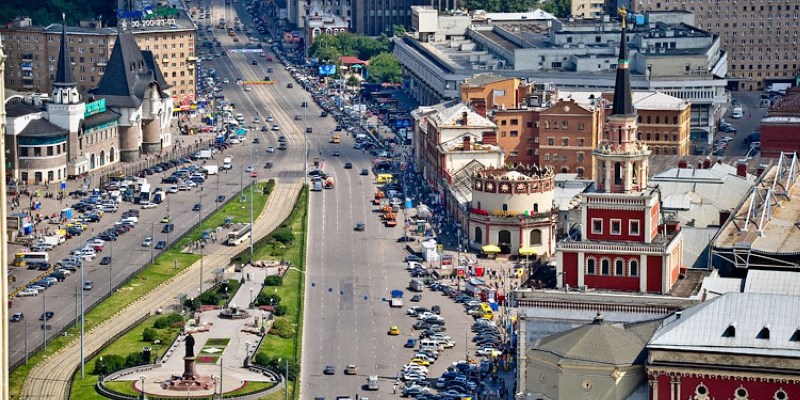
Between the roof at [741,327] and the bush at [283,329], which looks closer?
the roof at [741,327]

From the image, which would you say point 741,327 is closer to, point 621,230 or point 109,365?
point 621,230

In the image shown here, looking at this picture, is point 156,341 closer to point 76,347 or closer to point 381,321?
point 76,347

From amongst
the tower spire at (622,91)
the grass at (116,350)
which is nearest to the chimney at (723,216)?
the tower spire at (622,91)

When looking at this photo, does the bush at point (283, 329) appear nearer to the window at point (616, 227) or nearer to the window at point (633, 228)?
the window at point (616, 227)

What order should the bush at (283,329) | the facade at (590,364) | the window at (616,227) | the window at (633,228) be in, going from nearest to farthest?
the facade at (590,364)
the window at (633,228)
the window at (616,227)
the bush at (283,329)

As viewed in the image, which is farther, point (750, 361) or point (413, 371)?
point (413, 371)

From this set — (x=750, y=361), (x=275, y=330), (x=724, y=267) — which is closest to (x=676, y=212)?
(x=724, y=267)

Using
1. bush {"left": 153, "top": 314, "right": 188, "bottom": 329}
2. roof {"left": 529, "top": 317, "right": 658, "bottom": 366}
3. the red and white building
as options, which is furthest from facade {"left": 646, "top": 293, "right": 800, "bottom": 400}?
bush {"left": 153, "top": 314, "right": 188, "bottom": 329}

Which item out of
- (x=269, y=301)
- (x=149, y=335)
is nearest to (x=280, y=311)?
(x=269, y=301)
